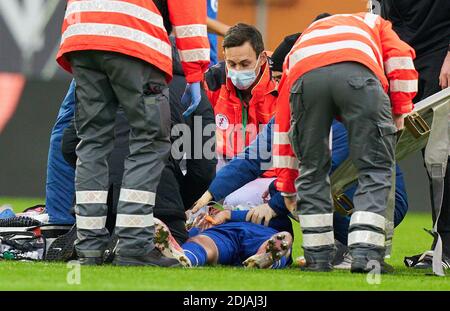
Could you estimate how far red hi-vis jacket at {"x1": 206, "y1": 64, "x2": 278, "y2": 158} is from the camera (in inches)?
271

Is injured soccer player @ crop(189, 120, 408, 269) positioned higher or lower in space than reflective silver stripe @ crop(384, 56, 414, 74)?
lower

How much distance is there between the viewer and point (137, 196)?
5117 millimetres

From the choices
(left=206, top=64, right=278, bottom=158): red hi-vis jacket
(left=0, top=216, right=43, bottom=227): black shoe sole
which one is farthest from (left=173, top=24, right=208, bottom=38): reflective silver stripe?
(left=206, top=64, right=278, bottom=158): red hi-vis jacket

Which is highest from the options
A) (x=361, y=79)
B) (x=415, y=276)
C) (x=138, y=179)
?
(x=361, y=79)

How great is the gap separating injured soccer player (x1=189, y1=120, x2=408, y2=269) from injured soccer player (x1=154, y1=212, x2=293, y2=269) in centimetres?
8

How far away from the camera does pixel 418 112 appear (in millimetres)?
5574

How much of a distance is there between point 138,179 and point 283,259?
3.35ft

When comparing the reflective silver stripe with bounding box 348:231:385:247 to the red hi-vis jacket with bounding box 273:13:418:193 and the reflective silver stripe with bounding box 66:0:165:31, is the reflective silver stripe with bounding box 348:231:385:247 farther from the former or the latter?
the reflective silver stripe with bounding box 66:0:165:31

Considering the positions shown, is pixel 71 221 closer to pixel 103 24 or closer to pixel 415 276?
pixel 103 24

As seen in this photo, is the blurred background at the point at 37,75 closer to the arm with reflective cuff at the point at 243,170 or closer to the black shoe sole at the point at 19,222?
the arm with reflective cuff at the point at 243,170

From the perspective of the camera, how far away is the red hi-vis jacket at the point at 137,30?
5.14 metres

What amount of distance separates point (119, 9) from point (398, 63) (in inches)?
49.6

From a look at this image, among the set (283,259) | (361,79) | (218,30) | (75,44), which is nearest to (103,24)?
(75,44)

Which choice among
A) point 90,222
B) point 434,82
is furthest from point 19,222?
point 434,82
